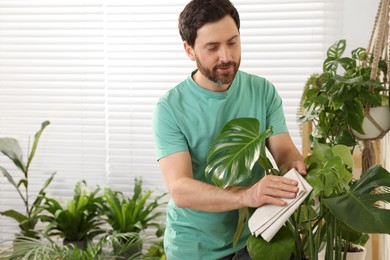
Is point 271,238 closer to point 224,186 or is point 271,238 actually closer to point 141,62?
point 224,186

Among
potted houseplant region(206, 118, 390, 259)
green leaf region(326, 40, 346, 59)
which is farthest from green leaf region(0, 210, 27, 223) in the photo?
potted houseplant region(206, 118, 390, 259)

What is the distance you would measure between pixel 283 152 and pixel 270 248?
41cm

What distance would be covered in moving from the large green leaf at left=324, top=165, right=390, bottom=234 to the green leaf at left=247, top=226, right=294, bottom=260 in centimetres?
20

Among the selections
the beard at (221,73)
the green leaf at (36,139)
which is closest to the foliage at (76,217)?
the green leaf at (36,139)

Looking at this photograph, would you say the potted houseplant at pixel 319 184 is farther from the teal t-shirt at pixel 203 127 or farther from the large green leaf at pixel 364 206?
the teal t-shirt at pixel 203 127

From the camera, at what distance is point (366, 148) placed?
2.83m

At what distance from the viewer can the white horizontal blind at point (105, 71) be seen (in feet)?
13.1

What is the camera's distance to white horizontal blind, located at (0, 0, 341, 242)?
4.00 metres

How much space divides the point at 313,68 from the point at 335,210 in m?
2.25

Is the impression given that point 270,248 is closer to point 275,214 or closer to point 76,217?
point 275,214

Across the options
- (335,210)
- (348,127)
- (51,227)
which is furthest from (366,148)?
(51,227)

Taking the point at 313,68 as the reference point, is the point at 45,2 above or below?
above

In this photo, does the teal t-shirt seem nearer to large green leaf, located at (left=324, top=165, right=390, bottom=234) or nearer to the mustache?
the mustache

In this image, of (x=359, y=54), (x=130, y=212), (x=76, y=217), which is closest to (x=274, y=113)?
(x=359, y=54)
